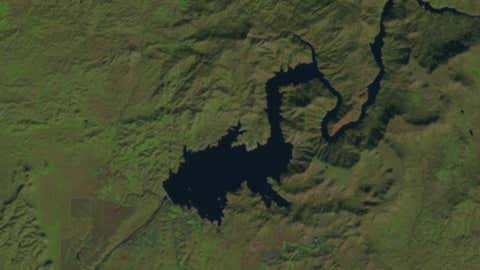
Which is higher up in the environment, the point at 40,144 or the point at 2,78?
the point at 2,78

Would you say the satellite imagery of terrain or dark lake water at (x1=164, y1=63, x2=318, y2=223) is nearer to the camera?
the satellite imagery of terrain

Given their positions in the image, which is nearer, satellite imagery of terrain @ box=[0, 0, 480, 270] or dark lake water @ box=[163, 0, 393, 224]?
satellite imagery of terrain @ box=[0, 0, 480, 270]

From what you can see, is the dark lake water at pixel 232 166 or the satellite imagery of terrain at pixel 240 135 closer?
Answer: the satellite imagery of terrain at pixel 240 135

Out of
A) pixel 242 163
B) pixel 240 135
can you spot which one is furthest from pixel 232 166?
pixel 240 135

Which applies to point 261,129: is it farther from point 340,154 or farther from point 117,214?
point 117,214

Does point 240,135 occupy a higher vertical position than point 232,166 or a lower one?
higher

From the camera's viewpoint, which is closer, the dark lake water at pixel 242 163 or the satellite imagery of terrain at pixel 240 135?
the satellite imagery of terrain at pixel 240 135

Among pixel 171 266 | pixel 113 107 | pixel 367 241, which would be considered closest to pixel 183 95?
pixel 113 107

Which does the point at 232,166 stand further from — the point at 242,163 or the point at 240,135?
the point at 240,135
